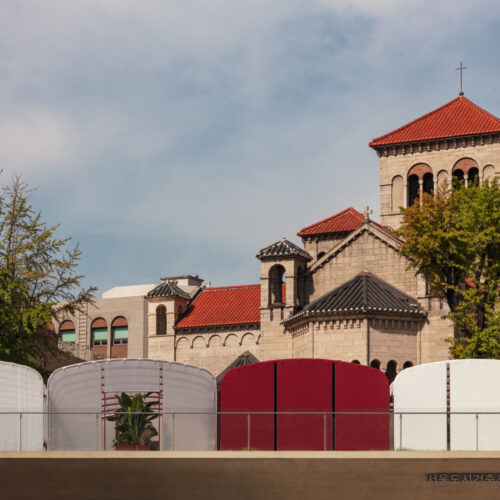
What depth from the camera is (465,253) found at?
173 feet

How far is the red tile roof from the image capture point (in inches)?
2943

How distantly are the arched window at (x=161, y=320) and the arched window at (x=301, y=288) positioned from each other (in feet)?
63.9

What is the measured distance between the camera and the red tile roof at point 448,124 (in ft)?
245

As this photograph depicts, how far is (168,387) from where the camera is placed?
33.9 meters

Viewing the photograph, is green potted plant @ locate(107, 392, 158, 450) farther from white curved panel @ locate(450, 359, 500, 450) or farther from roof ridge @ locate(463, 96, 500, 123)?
roof ridge @ locate(463, 96, 500, 123)

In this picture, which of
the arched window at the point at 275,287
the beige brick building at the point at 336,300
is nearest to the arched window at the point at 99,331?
the beige brick building at the point at 336,300

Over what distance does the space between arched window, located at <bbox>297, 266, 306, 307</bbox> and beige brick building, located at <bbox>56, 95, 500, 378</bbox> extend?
0.07 m

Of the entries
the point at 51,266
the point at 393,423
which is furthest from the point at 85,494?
the point at 51,266

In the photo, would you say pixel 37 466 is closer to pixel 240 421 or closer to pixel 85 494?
pixel 85 494

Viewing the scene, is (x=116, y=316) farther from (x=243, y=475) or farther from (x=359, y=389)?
(x=243, y=475)

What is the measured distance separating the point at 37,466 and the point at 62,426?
1501mm

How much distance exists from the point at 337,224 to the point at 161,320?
15.9 meters

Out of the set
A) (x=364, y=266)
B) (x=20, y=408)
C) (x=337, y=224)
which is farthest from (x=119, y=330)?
(x=20, y=408)

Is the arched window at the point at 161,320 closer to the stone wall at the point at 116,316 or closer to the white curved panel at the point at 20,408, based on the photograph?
the stone wall at the point at 116,316
